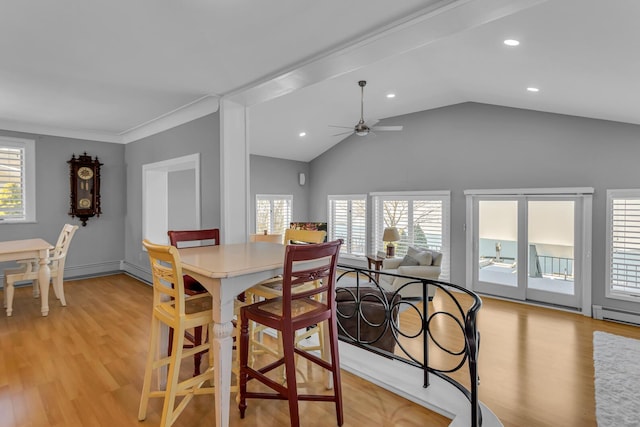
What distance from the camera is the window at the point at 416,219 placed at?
627cm

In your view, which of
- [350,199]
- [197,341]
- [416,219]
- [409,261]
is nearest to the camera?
[197,341]

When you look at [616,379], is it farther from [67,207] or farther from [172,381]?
[67,207]

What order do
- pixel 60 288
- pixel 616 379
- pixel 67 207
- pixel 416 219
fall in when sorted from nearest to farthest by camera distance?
pixel 616 379, pixel 60 288, pixel 67 207, pixel 416 219

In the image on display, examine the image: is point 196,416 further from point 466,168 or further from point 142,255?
point 466,168

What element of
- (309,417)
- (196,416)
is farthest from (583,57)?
(196,416)

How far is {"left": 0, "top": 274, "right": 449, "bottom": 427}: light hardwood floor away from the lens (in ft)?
6.34

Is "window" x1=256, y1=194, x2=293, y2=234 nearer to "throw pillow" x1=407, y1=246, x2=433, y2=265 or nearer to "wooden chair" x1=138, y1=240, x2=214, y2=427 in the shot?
"throw pillow" x1=407, y1=246, x2=433, y2=265

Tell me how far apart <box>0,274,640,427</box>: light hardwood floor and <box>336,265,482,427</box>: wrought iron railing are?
28 cm

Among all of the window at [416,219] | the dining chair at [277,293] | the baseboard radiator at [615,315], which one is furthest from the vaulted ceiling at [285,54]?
the baseboard radiator at [615,315]

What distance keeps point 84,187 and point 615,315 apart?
8406mm

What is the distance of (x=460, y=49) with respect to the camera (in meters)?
3.44

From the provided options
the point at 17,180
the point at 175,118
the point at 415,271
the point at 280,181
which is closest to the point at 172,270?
the point at 175,118

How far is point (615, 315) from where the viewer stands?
4539 millimetres

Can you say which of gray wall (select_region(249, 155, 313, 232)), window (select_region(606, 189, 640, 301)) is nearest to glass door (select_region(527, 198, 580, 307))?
window (select_region(606, 189, 640, 301))
